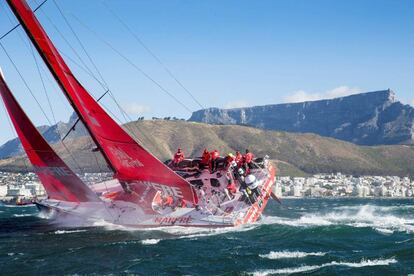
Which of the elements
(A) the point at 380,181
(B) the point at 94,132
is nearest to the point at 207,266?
(B) the point at 94,132

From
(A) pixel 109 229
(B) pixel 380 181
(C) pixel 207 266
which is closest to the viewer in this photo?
(C) pixel 207 266

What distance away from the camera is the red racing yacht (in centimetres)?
3316

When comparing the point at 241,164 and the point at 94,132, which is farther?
the point at 241,164

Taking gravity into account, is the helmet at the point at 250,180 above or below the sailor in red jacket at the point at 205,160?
below

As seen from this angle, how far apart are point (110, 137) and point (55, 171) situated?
28.0 ft

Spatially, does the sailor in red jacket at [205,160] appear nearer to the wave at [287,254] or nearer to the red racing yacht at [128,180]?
the red racing yacht at [128,180]

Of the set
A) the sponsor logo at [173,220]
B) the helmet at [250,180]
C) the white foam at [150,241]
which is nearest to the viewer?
the white foam at [150,241]

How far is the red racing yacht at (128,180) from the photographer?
3316 cm

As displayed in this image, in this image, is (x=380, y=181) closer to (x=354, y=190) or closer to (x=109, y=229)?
(x=354, y=190)

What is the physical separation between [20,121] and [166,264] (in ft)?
70.6

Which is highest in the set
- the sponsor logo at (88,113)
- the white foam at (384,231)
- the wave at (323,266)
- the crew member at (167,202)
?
the sponsor logo at (88,113)

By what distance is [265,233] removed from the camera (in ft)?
109

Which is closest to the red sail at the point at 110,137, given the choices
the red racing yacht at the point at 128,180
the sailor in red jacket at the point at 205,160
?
the red racing yacht at the point at 128,180

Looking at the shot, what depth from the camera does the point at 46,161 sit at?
134ft
